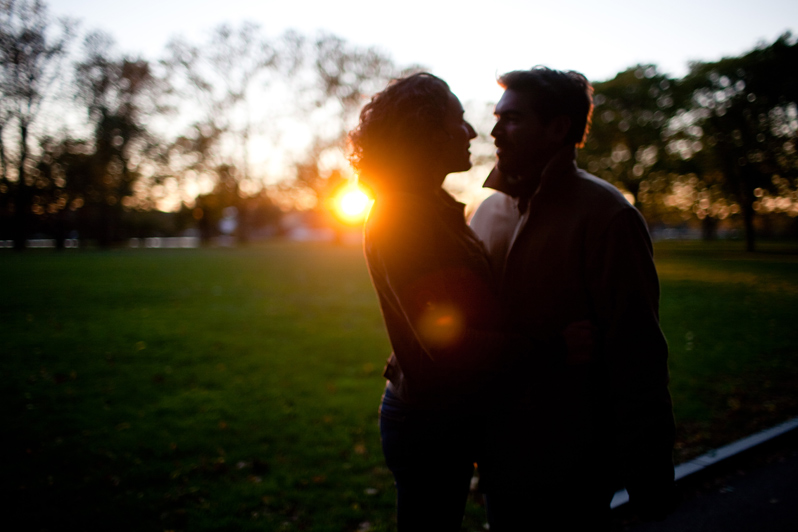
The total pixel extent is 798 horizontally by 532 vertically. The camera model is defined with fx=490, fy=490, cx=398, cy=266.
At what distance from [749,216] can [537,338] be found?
44574mm

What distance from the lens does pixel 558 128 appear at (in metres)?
1.95

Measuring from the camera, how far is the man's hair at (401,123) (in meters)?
1.75

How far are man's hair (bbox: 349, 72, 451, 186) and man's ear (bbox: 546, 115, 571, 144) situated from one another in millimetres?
440

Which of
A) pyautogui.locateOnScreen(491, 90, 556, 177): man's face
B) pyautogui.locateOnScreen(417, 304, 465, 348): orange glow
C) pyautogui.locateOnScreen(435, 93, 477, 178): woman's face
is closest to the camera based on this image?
pyautogui.locateOnScreen(417, 304, 465, 348): orange glow

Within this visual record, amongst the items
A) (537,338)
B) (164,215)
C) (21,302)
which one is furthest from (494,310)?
(164,215)

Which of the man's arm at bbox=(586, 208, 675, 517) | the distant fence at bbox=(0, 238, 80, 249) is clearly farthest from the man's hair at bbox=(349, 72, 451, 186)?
the distant fence at bbox=(0, 238, 80, 249)

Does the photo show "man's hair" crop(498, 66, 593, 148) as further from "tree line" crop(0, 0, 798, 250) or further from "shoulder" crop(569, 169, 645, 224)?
"tree line" crop(0, 0, 798, 250)

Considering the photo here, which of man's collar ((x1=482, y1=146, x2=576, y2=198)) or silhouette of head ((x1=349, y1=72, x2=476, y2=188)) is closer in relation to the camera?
silhouette of head ((x1=349, y1=72, x2=476, y2=188))

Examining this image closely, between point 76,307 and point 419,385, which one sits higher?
point 419,385

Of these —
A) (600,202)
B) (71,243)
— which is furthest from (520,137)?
(71,243)

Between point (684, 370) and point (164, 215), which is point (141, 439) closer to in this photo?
point (684, 370)

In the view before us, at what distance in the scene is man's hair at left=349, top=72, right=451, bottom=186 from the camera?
1750mm

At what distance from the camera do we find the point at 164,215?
74562 millimetres

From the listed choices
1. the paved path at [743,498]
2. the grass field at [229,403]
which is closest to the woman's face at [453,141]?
the grass field at [229,403]
